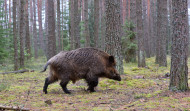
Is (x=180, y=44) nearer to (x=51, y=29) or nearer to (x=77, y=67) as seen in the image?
(x=77, y=67)

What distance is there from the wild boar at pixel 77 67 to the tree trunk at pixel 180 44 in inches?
98.7

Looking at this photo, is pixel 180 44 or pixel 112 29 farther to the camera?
pixel 112 29

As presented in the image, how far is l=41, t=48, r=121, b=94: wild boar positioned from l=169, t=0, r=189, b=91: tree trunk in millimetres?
2506

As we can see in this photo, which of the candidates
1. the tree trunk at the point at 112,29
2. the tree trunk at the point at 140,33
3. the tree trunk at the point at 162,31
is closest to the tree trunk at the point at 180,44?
the tree trunk at the point at 112,29

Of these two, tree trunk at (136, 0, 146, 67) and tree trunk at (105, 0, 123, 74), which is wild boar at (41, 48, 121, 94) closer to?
tree trunk at (105, 0, 123, 74)

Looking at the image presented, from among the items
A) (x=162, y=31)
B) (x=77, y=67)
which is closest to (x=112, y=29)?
(x=77, y=67)

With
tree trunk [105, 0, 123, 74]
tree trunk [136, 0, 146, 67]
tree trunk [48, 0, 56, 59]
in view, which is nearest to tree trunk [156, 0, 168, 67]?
tree trunk [136, 0, 146, 67]

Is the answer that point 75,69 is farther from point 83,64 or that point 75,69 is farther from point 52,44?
point 52,44

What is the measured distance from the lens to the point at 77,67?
7.14m

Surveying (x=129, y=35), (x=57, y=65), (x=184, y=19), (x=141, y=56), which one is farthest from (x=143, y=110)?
(x=129, y=35)

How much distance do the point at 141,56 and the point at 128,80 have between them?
22.6 ft

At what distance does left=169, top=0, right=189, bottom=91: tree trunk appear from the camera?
5727mm

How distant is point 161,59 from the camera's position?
15945 millimetres

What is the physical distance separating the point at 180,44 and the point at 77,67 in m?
3.40
